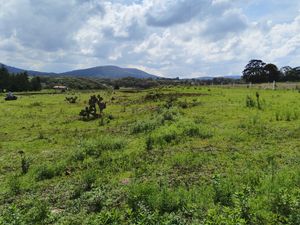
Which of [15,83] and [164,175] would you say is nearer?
[164,175]

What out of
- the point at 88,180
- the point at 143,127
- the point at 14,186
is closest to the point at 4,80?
the point at 143,127

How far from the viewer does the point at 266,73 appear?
80.4 m

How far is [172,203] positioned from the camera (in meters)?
7.96

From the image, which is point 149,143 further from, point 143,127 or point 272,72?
point 272,72

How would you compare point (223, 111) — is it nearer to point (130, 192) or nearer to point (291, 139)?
point (291, 139)

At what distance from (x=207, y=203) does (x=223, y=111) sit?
15.3 meters

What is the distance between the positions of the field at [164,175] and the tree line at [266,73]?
207ft

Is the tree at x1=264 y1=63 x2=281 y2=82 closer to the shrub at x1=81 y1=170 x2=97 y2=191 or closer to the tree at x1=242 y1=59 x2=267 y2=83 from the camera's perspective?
the tree at x1=242 y1=59 x2=267 y2=83

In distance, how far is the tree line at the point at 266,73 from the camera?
7859 cm

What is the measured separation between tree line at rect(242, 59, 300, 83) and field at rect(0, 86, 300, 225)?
63100 mm

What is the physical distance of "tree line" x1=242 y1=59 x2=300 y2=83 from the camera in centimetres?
7859

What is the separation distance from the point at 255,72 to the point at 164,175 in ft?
258

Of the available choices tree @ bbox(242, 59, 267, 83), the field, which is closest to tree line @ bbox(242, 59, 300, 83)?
tree @ bbox(242, 59, 267, 83)

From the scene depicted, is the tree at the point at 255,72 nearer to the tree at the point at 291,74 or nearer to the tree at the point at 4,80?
the tree at the point at 291,74
